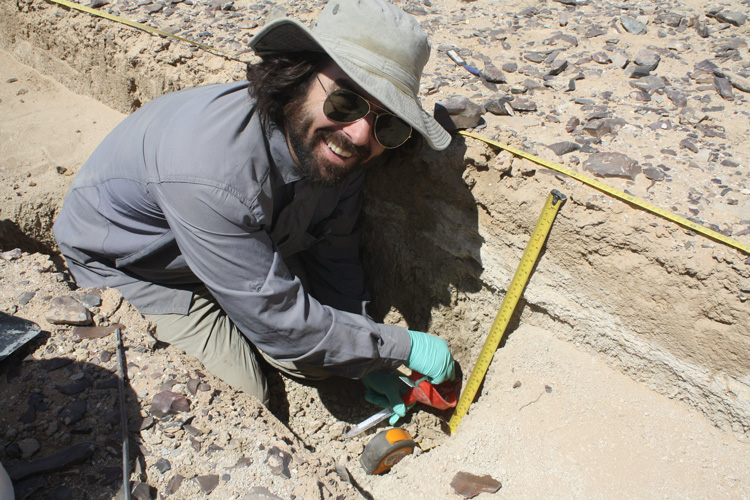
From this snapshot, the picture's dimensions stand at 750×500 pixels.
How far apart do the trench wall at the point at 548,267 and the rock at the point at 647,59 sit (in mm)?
1296

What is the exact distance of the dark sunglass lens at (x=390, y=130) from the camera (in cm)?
212

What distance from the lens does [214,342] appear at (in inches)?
111

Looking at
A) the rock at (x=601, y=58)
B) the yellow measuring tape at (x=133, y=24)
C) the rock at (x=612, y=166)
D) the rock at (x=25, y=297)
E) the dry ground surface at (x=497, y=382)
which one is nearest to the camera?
the dry ground surface at (x=497, y=382)

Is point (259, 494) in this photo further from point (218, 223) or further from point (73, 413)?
point (218, 223)

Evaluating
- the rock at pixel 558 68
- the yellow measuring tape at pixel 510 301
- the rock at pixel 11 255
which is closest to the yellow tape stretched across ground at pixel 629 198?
the yellow measuring tape at pixel 510 301

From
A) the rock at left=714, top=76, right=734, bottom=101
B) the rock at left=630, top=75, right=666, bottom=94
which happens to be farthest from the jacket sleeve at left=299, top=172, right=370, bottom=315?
the rock at left=714, top=76, right=734, bottom=101

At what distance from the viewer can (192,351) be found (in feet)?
8.91

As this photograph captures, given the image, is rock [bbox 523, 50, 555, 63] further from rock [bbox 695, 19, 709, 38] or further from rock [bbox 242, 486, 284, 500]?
rock [bbox 242, 486, 284, 500]

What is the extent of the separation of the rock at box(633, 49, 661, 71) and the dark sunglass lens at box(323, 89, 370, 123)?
2.01 m

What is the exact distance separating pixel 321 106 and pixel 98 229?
1.30m

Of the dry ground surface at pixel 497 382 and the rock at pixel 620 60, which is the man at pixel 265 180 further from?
the rock at pixel 620 60

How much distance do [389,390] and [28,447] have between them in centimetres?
169

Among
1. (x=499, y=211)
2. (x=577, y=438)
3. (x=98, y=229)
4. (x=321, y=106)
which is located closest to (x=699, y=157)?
(x=499, y=211)

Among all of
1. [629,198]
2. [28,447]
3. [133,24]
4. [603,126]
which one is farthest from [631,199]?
[133,24]
